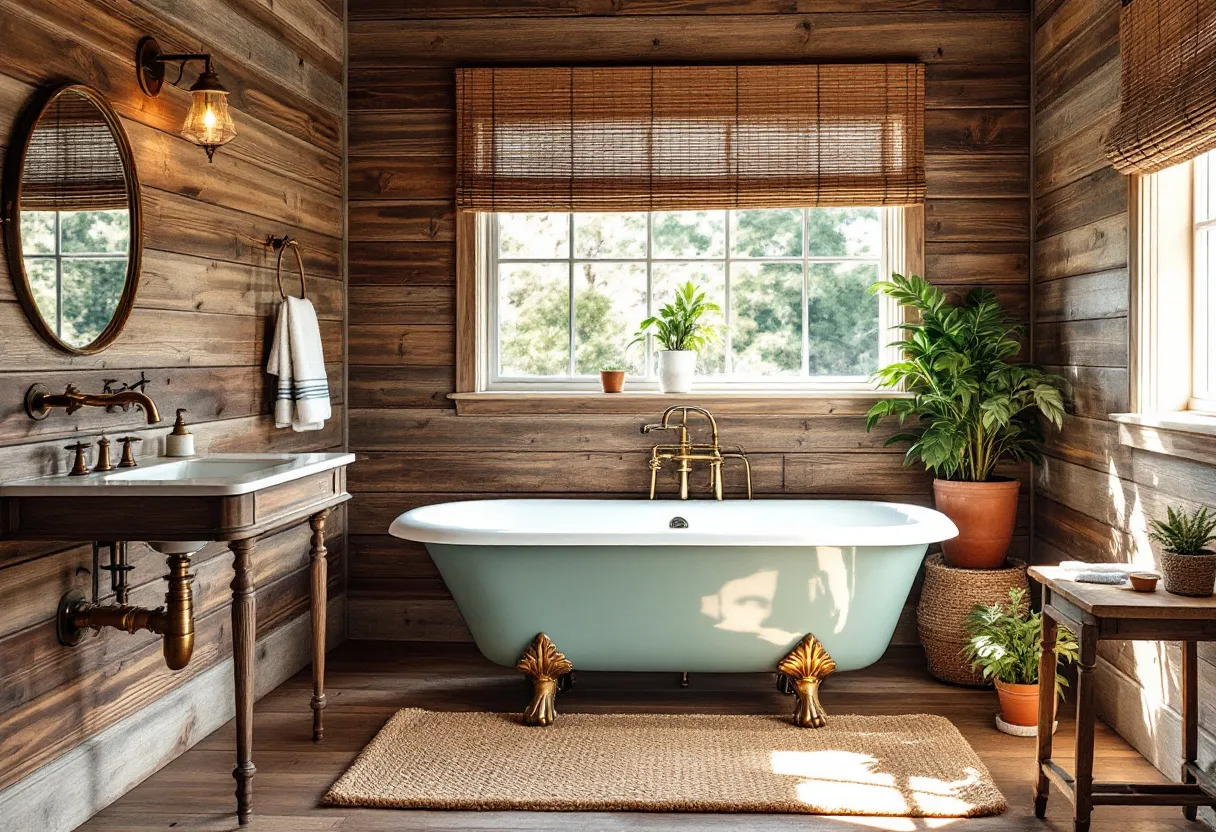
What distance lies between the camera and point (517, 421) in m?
3.97

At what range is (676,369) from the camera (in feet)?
12.8

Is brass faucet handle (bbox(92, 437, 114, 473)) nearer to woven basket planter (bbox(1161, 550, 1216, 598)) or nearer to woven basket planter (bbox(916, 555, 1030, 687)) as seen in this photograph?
woven basket planter (bbox(1161, 550, 1216, 598))

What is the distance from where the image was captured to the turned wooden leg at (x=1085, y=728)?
2.16 metres

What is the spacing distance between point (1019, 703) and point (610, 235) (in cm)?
228

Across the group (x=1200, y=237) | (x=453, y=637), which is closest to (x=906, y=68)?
(x=1200, y=237)

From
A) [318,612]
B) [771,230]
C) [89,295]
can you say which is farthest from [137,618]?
[771,230]

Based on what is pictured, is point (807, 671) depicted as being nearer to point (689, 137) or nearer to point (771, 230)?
point (771, 230)

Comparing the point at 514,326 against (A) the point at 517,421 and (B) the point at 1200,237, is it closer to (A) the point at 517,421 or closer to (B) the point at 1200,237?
(A) the point at 517,421

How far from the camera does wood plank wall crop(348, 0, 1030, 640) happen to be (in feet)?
12.6

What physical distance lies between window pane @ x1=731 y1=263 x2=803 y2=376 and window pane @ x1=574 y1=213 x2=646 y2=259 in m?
0.41

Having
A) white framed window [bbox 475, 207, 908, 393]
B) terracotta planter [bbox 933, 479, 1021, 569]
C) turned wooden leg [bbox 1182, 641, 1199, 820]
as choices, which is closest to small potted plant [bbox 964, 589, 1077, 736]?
terracotta planter [bbox 933, 479, 1021, 569]

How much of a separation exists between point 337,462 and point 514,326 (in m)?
1.47

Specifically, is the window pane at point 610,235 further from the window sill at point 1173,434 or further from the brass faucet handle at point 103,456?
the brass faucet handle at point 103,456

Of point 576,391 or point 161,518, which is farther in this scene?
point 576,391
